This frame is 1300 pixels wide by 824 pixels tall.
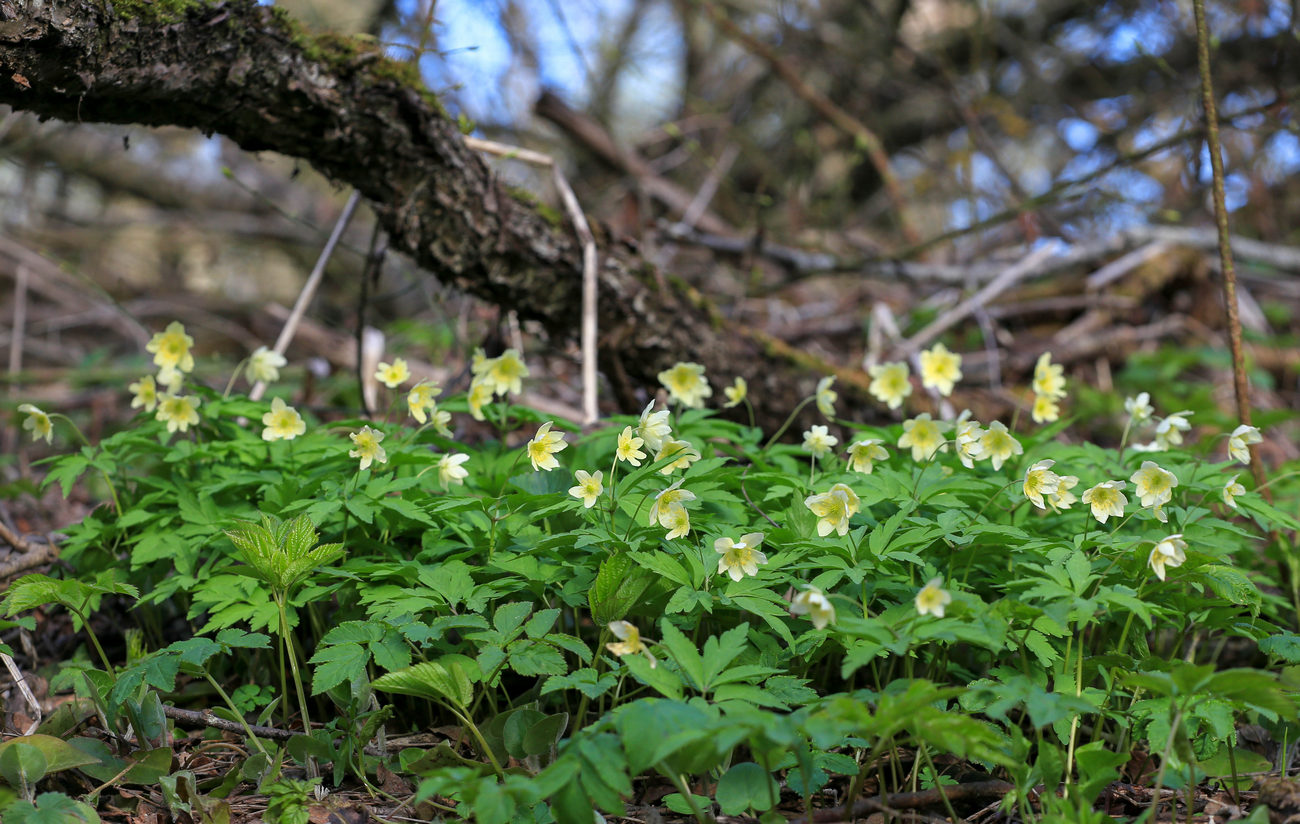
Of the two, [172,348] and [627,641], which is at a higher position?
[172,348]

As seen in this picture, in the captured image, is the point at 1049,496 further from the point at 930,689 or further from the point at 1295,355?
the point at 1295,355

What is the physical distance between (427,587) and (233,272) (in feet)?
26.9

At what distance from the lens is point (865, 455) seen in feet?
7.30

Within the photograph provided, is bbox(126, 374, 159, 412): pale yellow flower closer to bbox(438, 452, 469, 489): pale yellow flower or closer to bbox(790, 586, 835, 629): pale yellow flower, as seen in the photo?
bbox(438, 452, 469, 489): pale yellow flower

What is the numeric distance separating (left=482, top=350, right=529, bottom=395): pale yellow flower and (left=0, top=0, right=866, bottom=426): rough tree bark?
2.27 ft

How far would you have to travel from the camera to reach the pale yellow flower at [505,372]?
2584 mm

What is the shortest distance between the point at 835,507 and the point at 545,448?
2.46 ft

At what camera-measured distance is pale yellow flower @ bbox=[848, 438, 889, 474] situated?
2.20 m

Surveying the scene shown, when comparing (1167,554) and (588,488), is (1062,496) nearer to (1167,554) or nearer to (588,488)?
(1167,554)

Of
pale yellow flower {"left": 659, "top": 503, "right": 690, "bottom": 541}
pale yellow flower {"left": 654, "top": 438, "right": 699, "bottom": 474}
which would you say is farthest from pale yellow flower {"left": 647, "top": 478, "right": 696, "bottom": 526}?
pale yellow flower {"left": 654, "top": 438, "right": 699, "bottom": 474}

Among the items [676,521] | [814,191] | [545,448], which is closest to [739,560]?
[676,521]

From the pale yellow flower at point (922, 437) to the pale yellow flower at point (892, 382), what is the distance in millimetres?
572

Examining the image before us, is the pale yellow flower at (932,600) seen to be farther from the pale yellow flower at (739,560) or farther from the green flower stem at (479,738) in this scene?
the green flower stem at (479,738)

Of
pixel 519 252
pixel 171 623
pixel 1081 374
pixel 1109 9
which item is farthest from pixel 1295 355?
pixel 171 623
